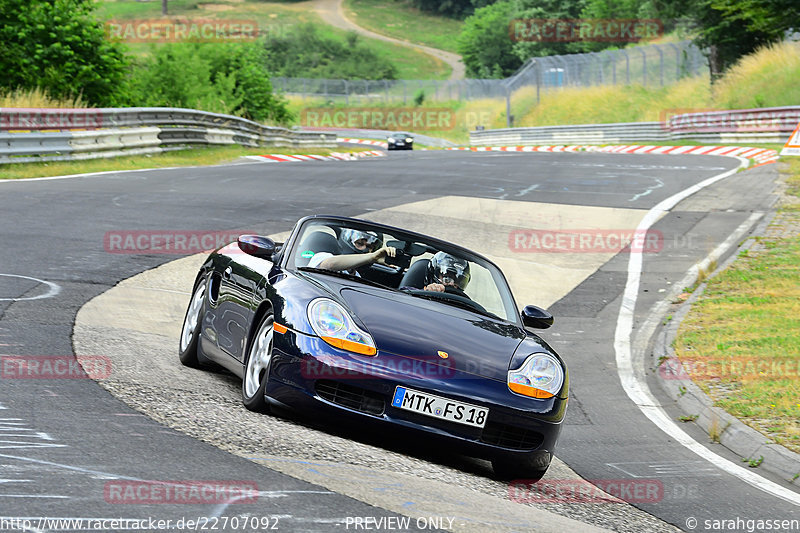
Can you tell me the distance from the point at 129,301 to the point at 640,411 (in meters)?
4.76

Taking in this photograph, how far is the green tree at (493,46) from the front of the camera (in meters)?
110

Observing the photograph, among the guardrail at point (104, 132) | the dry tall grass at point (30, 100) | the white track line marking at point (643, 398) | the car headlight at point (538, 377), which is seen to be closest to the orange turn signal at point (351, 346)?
the car headlight at point (538, 377)

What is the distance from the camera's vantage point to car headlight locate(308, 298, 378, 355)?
588cm

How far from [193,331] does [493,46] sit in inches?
4212

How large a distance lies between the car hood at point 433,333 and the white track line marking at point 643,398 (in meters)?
1.85

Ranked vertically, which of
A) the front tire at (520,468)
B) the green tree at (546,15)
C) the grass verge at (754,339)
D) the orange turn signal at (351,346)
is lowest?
the grass verge at (754,339)

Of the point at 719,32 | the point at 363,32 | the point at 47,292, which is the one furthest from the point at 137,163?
the point at 363,32

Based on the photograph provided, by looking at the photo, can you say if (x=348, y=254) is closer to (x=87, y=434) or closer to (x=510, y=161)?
(x=87, y=434)

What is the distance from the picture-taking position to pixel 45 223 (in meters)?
13.7

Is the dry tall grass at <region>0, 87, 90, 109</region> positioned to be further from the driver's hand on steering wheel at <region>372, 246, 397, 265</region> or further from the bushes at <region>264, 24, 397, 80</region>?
the bushes at <region>264, 24, 397, 80</region>

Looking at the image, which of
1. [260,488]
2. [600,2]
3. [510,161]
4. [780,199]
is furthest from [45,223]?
[600,2]

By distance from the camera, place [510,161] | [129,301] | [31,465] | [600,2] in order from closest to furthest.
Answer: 1. [31,465]
2. [129,301]
3. [510,161]
4. [600,2]

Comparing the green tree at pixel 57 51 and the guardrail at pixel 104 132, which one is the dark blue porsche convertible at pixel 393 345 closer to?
the guardrail at pixel 104 132

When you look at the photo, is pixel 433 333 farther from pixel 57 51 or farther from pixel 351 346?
pixel 57 51
